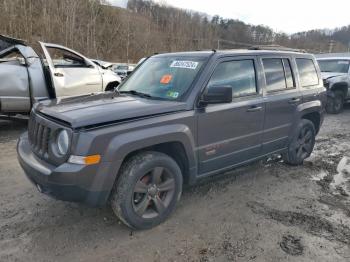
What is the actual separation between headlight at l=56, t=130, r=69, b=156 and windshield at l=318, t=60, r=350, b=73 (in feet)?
37.1

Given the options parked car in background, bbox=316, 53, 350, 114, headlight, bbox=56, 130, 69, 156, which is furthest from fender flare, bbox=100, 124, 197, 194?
parked car in background, bbox=316, 53, 350, 114

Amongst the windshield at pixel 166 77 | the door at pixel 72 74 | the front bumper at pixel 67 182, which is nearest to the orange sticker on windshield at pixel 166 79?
the windshield at pixel 166 77

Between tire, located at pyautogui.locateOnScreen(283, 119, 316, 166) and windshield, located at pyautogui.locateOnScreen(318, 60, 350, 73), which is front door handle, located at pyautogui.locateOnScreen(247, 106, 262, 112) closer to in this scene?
tire, located at pyautogui.locateOnScreen(283, 119, 316, 166)

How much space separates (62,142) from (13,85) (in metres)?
4.51

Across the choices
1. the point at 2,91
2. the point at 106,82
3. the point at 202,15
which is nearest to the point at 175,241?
the point at 2,91

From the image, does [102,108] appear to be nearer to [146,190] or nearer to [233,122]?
[146,190]

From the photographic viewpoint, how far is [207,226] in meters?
3.60

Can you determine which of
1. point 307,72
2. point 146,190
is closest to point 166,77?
point 146,190

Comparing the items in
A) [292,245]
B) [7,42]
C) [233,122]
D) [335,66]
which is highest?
[7,42]

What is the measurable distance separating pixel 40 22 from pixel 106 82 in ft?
68.2

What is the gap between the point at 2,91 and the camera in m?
6.75

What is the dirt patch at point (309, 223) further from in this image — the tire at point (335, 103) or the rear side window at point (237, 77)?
the tire at point (335, 103)

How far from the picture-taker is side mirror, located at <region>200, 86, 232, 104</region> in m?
3.54

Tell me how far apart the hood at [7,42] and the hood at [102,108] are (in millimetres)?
3900
